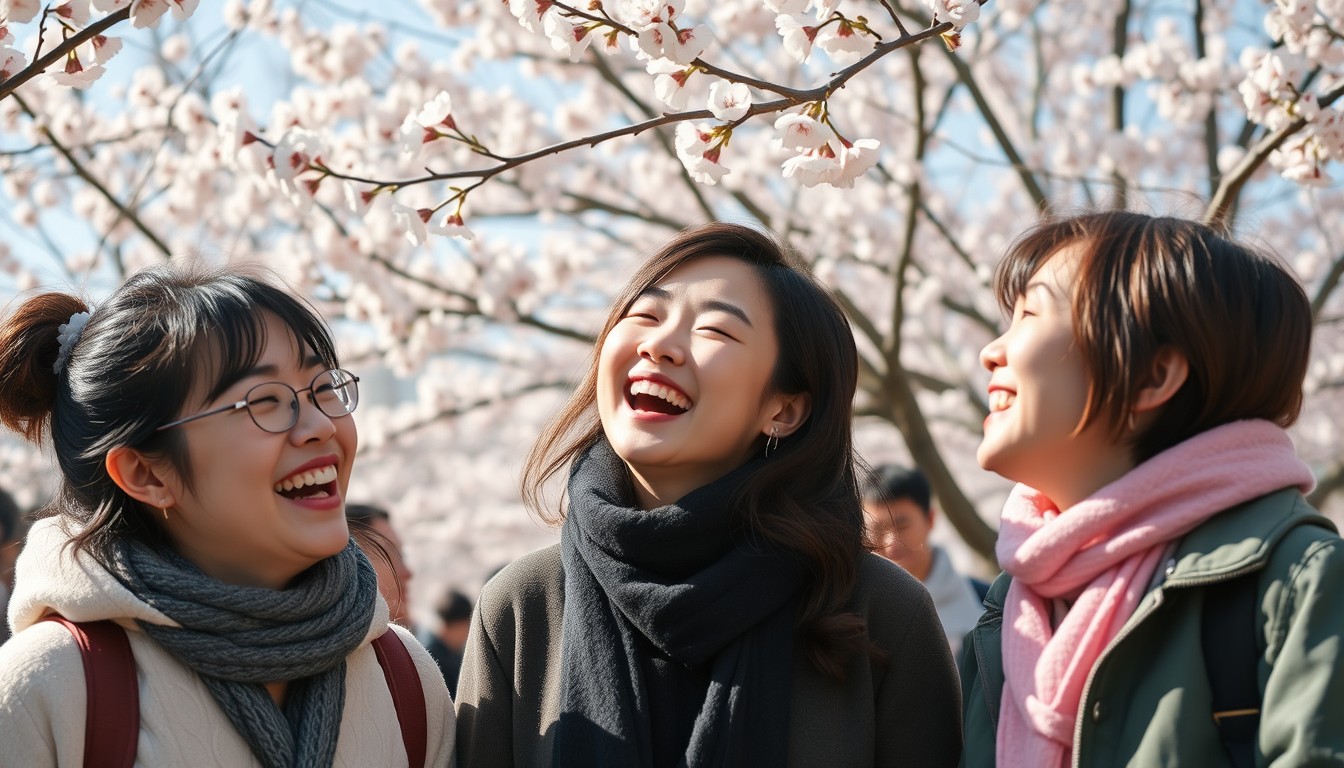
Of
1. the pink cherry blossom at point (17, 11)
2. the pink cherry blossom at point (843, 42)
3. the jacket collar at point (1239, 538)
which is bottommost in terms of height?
the jacket collar at point (1239, 538)

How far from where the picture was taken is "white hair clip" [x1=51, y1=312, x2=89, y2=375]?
79.6 inches

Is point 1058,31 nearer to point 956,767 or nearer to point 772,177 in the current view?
point 772,177

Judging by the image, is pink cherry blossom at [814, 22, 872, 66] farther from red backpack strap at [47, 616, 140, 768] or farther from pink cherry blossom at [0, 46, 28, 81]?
red backpack strap at [47, 616, 140, 768]

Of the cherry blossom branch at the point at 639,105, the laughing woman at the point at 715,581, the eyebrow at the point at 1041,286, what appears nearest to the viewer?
the eyebrow at the point at 1041,286

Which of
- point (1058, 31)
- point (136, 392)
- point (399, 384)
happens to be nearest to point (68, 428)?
point (136, 392)

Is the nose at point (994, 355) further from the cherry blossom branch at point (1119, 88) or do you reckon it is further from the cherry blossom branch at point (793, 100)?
the cherry blossom branch at point (1119, 88)

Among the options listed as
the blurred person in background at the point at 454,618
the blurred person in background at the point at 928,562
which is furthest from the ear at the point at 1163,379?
the blurred person in background at the point at 454,618

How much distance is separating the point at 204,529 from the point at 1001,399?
124 centimetres

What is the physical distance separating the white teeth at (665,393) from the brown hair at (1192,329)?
2.09 feet

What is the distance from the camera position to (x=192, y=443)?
1951 millimetres

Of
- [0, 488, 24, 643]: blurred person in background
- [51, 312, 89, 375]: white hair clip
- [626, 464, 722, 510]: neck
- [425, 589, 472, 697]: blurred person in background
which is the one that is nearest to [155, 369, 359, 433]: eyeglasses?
[51, 312, 89, 375]: white hair clip

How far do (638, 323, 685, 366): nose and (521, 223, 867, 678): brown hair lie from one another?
0.15 metres

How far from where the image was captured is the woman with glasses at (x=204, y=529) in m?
1.85

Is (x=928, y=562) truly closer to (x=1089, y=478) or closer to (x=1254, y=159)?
(x=1254, y=159)
